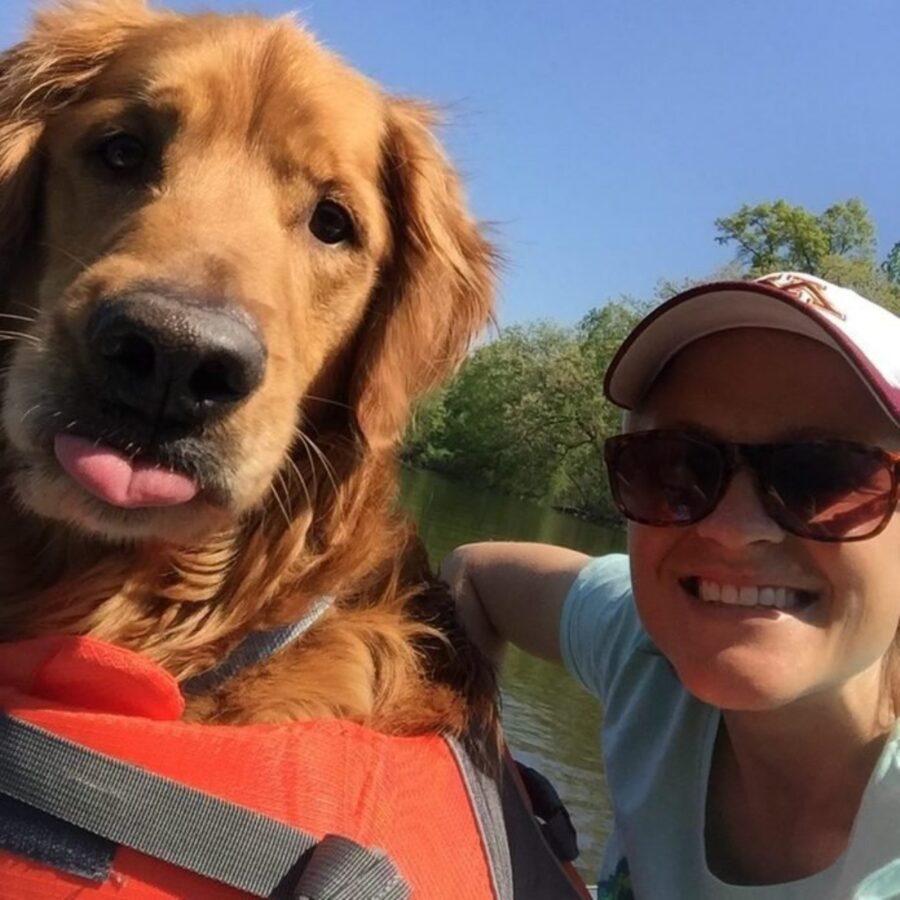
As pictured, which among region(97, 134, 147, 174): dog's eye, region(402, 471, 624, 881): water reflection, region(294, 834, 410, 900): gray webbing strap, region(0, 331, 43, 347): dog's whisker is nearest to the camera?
region(294, 834, 410, 900): gray webbing strap

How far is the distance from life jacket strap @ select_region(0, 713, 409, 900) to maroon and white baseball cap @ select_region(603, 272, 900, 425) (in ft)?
4.89

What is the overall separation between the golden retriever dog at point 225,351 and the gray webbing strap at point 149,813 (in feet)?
1.18

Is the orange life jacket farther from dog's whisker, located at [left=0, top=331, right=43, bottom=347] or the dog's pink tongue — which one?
dog's whisker, located at [left=0, top=331, right=43, bottom=347]

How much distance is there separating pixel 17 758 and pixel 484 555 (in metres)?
2.33

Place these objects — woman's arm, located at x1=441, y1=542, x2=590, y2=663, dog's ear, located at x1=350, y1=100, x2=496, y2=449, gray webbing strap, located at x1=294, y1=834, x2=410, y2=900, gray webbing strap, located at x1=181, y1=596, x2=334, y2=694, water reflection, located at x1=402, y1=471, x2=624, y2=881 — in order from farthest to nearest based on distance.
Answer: water reflection, located at x1=402, y1=471, x2=624, y2=881 < woman's arm, located at x1=441, y1=542, x2=590, y2=663 < dog's ear, located at x1=350, y1=100, x2=496, y2=449 < gray webbing strap, located at x1=181, y1=596, x2=334, y2=694 < gray webbing strap, located at x1=294, y1=834, x2=410, y2=900

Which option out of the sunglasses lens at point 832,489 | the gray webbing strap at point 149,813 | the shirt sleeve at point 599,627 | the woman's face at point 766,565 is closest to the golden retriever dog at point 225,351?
the gray webbing strap at point 149,813

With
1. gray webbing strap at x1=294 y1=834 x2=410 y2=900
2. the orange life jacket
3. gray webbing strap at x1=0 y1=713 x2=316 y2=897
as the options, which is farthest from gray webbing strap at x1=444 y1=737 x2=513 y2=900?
gray webbing strap at x1=0 y1=713 x2=316 y2=897

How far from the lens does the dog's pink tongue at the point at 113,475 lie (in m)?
2.34

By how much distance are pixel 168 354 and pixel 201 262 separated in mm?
378

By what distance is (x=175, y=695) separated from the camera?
242cm

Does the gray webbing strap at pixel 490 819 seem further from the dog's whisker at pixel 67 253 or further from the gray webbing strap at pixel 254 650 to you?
the dog's whisker at pixel 67 253

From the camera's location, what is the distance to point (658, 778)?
321cm

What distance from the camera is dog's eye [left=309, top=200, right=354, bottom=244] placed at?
3217mm

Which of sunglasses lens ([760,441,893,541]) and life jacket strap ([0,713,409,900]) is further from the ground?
sunglasses lens ([760,441,893,541])
